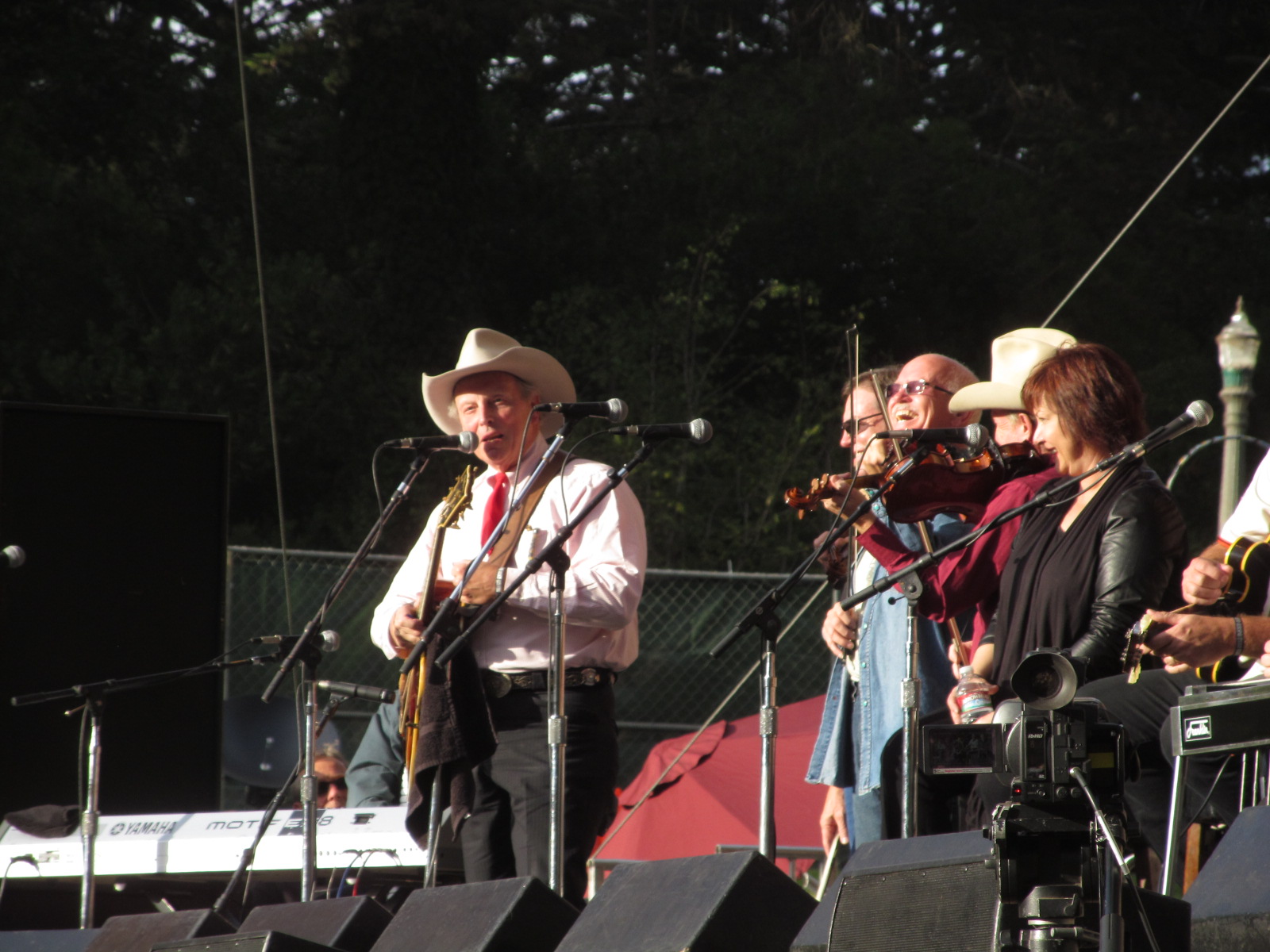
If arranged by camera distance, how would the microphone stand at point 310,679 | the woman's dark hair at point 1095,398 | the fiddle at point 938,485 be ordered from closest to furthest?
the woman's dark hair at point 1095,398, the fiddle at point 938,485, the microphone stand at point 310,679

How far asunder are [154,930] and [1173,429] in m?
2.54

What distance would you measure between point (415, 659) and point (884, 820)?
1.24 meters

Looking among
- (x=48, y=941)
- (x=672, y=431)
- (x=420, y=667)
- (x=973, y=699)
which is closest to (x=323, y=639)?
(x=420, y=667)

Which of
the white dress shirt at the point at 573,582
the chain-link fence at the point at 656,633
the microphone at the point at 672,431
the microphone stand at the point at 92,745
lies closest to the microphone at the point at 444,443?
the white dress shirt at the point at 573,582

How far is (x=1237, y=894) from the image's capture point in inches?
94.0

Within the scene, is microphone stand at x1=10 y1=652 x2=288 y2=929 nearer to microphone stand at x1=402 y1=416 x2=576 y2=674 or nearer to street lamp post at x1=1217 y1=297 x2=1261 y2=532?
microphone stand at x1=402 y1=416 x2=576 y2=674

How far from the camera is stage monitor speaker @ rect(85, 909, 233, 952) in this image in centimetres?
364

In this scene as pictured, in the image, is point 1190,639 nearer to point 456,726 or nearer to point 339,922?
point 456,726

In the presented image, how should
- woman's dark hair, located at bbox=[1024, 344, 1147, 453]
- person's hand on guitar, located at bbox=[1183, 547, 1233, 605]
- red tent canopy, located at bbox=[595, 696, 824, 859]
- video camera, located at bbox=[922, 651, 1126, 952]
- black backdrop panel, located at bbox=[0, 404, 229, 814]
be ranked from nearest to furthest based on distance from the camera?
video camera, located at bbox=[922, 651, 1126, 952]
person's hand on guitar, located at bbox=[1183, 547, 1233, 605]
woman's dark hair, located at bbox=[1024, 344, 1147, 453]
black backdrop panel, located at bbox=[0, 404, 229, 814]
red tent canopy, located at bbox=[595, 696, 824, 859]

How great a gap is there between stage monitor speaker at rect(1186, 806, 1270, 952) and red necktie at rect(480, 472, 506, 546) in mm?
2035

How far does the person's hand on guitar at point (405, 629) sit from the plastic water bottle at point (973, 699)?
130cm

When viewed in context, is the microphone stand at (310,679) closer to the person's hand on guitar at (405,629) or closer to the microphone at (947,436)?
the person's hand on guitar at (405,629)

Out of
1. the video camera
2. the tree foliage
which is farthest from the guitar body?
the tree foliage

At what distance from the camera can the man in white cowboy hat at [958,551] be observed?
374 centimetres
